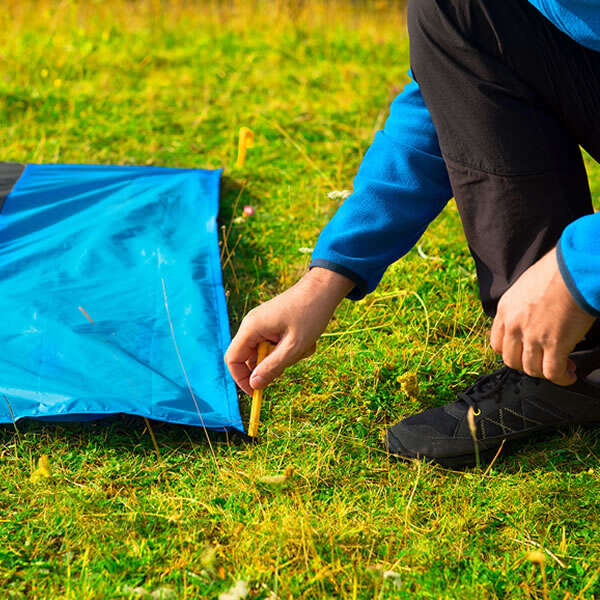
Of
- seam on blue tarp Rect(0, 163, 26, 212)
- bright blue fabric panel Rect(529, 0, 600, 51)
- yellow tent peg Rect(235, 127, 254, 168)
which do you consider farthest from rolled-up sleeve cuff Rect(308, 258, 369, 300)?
yellow tent peg Rect(235, 127, 254, 168)

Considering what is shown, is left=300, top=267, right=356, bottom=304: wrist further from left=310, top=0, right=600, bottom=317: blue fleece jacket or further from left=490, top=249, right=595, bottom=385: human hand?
left=490, top=249, right=595, bottom=385: human hand

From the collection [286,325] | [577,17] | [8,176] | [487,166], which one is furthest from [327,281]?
[8,176]

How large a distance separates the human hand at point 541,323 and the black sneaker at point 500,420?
0.39 metres

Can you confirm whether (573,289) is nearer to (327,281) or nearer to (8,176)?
(327,281)

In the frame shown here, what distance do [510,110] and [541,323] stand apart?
0.38 meters

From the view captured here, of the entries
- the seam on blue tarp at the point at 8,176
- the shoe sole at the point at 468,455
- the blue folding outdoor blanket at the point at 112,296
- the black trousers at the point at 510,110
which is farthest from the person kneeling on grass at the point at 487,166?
the seam on blue tarp at the point at 8,176

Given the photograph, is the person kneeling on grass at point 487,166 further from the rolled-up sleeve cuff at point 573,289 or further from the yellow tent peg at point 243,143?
the yellow tent peg at point 243,143

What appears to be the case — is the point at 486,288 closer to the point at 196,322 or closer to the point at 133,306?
the point at 196,322

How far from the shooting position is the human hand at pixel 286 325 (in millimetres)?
1116

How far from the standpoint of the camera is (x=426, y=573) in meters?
1.12

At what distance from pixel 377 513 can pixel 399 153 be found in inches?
24.9

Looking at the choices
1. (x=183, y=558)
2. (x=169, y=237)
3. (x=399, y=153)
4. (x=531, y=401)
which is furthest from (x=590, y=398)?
(x=169, y=237)

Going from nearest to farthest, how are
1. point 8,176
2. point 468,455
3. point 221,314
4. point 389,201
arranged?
point 389,201 < point 468,455 < point 221,314 < point 8,176

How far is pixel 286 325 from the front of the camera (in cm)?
112
